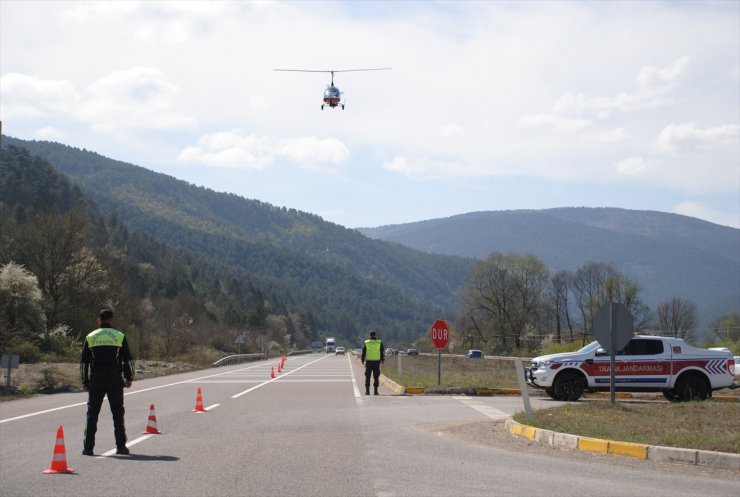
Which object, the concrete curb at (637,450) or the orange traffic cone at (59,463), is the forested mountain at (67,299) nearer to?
the orange traffic cone at (59,463)

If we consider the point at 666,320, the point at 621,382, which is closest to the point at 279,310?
the point at 666,320

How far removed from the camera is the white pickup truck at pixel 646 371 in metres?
→ 22.4

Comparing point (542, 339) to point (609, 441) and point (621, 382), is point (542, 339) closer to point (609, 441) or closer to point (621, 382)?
point (621, 382)

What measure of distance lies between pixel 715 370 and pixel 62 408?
16.6 meters

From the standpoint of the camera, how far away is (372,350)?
993 inches

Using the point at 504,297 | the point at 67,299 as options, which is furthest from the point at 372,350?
the point at 504,297

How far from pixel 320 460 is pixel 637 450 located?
4.57m

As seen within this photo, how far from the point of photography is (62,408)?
68.6 ft

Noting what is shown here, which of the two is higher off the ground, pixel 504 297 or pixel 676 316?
pixel 504 297

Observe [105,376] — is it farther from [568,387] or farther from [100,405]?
[568,387]

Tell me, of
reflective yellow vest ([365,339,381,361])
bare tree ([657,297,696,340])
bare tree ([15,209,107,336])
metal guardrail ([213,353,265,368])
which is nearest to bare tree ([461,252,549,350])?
bare tree ([657,297,696,340])

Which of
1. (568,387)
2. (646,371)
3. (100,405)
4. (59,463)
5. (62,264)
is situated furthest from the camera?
(62,264)

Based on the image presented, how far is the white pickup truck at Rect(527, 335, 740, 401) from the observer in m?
22.4

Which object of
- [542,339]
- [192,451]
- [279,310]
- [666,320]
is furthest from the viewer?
[279,310]
